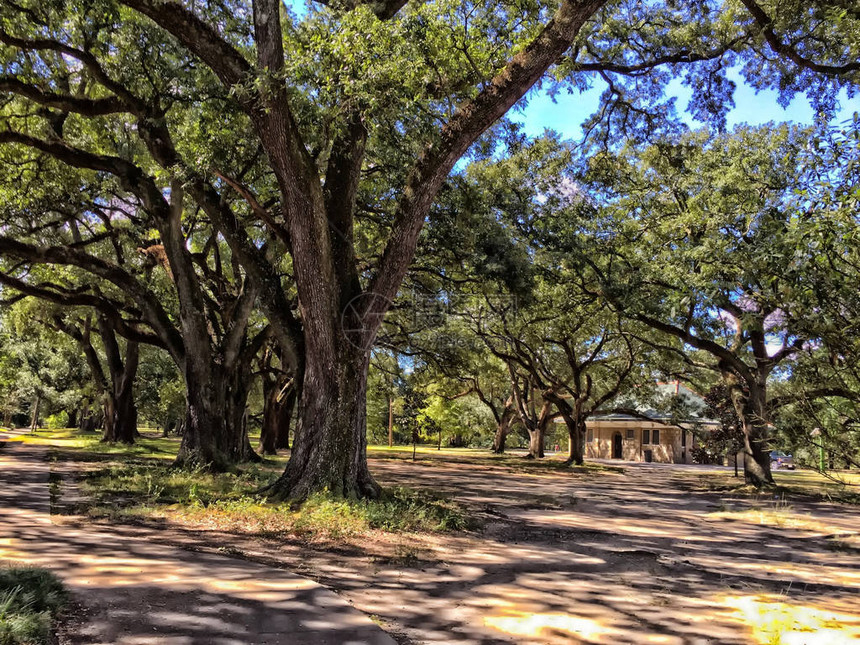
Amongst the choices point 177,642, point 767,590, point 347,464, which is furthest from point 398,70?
point 767,590

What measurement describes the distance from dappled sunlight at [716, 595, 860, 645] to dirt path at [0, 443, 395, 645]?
9.11 feet

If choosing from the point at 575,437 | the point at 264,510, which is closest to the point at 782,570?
the point at 264,510

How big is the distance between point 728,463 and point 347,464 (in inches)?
1723

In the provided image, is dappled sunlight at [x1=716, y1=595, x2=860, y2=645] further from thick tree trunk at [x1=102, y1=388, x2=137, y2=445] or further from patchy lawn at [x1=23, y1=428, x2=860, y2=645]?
thick tree trunk at [x1=102, y1=388, x2=137, y2=445]

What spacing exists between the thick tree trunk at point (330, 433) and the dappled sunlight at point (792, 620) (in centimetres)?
Answer: 511

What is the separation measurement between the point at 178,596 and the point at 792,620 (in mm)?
4528

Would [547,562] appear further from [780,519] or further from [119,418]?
[119,418]

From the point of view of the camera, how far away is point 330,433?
28.3 feet

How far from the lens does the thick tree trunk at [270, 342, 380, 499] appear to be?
8.54 meters

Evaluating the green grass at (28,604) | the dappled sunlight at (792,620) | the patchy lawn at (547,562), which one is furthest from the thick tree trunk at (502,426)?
the green grass at (28,604)

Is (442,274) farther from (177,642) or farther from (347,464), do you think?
(177,642)

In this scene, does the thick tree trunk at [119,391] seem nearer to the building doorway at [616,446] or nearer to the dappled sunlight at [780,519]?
the dappled sunlight at [780,519]

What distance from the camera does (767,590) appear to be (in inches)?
225

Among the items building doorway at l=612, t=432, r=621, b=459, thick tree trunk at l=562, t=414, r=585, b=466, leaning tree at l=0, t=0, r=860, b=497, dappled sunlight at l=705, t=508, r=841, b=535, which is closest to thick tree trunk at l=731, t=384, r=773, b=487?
dappled sunlight at l=705, t=508, r=841, b=535
